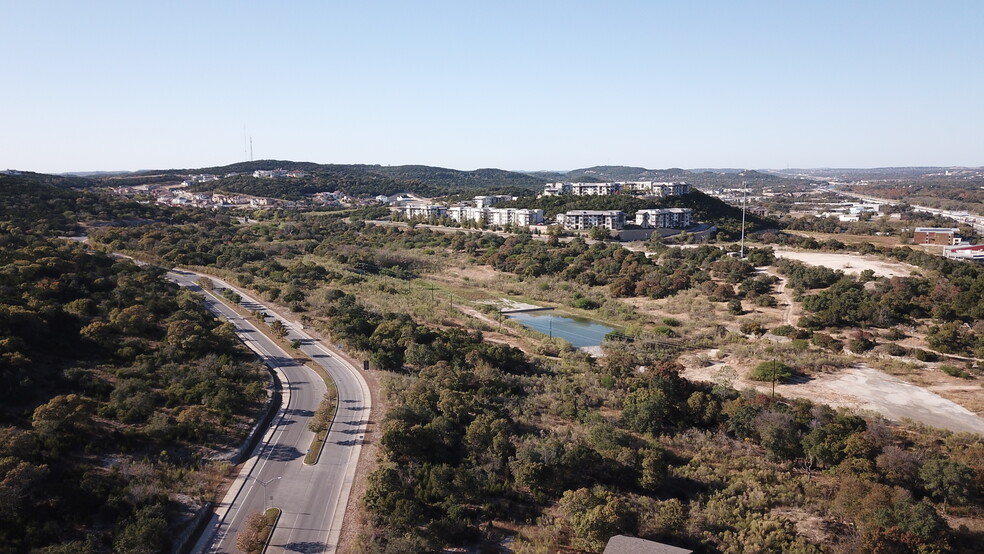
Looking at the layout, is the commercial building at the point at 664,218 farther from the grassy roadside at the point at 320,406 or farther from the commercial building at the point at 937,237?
the grassy roadside at the point at 320,406

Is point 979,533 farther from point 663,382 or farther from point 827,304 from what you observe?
point 827,304

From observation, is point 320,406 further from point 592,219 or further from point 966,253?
point 966,253

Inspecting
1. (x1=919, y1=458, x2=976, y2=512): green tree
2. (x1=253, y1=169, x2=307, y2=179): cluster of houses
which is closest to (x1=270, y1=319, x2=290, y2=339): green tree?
(x1=919, y1=458, x2=976, y2=512): green tree

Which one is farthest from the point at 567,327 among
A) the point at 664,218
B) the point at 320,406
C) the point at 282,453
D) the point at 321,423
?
the point at 664,218

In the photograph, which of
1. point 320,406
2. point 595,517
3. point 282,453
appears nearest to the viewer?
point 595,517

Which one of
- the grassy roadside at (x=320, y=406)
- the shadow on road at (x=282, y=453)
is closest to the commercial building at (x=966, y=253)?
the grassy roadside at (x=320, y=406)

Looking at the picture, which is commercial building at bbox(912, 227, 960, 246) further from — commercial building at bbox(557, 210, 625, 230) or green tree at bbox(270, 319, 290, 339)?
green tree at bbox(270, 319, 290, 339)
